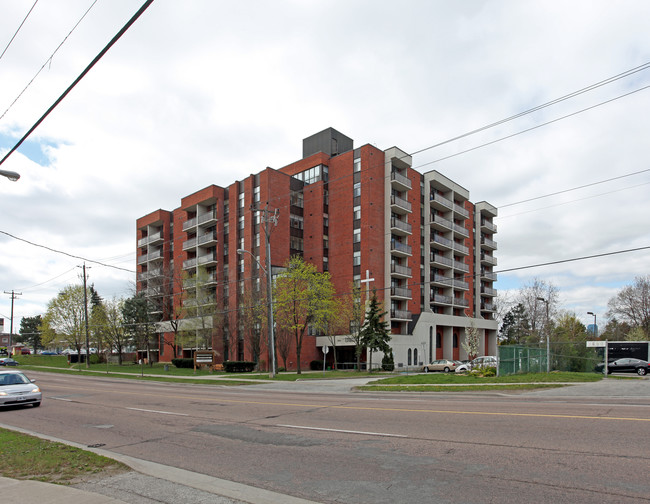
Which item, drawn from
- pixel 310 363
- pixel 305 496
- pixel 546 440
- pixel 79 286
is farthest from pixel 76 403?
pixel 79 286

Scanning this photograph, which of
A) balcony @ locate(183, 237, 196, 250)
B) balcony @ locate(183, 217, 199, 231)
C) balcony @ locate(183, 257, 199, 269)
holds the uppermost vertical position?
balcony @ locate(183, 217, 199, 231)

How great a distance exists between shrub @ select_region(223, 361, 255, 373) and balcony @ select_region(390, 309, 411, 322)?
16507 mm

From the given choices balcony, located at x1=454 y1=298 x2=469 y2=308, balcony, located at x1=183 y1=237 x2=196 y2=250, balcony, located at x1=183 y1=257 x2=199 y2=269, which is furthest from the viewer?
balcony, located at x1=454 y1=298 x2=469 y2=308

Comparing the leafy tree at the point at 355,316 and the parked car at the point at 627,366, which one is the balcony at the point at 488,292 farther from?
the parked car at the point at 627,366

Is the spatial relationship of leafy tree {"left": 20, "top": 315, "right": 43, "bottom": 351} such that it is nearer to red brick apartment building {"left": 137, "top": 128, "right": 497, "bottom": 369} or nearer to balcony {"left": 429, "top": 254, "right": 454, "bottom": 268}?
red brick apartment building {"left": 137, "top": 128, "right": 497, "bottom": 369}

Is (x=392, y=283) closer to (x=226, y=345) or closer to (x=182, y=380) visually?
(x=226, y=345)

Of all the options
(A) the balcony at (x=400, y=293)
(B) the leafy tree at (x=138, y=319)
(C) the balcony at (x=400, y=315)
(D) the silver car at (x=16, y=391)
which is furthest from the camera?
(B) the leafy tree at (x=138, y=319)

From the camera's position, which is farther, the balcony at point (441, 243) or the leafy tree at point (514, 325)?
the leafy tree at point (514, 325)

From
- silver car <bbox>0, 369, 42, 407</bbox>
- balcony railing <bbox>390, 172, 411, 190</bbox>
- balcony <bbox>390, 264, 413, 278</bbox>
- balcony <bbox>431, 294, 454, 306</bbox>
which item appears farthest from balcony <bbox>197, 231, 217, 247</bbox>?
silver car <bbox>0, 369, 42, 407</bbox>

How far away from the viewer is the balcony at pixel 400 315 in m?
52.3

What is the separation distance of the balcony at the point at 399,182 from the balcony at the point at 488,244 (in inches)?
1016

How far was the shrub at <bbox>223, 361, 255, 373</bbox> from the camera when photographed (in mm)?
43000

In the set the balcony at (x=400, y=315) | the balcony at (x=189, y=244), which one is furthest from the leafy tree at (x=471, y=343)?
the balcony at (x=189, y=244)

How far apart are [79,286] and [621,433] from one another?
2749 inches
